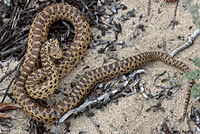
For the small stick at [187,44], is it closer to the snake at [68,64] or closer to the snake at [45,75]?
the snake at [68,64]

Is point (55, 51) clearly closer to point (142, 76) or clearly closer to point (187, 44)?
point (142, 76)

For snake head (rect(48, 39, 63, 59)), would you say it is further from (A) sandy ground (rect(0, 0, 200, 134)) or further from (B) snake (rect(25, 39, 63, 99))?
(A) sandy ground (rect(0, 0, 200, 134))

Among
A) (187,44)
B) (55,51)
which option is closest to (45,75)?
(55,51)

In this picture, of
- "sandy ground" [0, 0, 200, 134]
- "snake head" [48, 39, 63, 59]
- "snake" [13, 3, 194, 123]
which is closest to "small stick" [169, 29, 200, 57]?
"sandy ground" [0, 0, 200, 134]

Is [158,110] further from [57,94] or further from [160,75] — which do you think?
[57,94]

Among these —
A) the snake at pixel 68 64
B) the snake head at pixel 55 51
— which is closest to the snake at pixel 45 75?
the snake head at pixel 55 51

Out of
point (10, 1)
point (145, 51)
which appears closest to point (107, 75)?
point (145, 51)

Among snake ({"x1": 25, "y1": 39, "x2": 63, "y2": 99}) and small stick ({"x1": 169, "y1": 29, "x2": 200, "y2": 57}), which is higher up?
small stick ({"x1": 169, "y1": 29, "x2": 200, "y2": 57})
